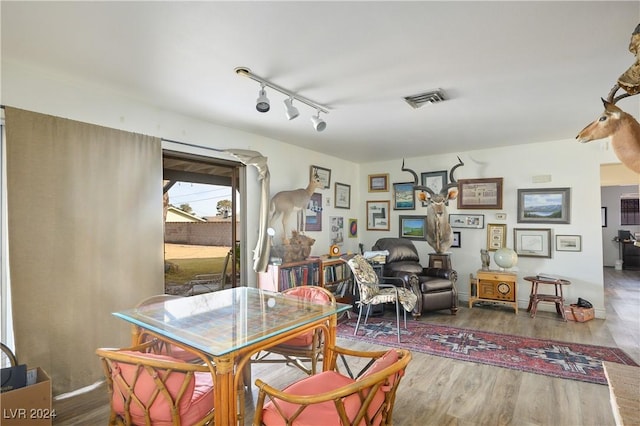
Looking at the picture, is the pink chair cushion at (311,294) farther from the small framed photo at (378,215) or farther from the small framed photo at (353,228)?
the small framed photo at (378,215)

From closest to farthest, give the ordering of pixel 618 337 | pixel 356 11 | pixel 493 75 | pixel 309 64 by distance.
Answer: pixel 356 11 < pixel 309 64 < pixel 493 75 < pixel 618 337

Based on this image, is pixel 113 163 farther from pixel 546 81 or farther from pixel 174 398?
pixel 546 81

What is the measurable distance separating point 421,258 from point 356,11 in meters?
4.72

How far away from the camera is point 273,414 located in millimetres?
1392

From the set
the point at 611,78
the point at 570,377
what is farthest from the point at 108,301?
the point at 611,78

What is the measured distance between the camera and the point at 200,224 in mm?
3783

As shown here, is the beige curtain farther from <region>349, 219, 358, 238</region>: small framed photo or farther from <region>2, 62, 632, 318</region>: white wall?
<region>349, 219, 358, 238</region>: small framed photo

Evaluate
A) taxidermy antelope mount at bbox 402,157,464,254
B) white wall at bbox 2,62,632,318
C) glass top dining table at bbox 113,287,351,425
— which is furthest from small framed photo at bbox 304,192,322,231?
glass top dining table at bbox 113,287,351,425

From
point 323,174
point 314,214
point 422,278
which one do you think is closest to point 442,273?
point 422,278

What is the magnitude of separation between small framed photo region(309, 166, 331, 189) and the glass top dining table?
2907 mm

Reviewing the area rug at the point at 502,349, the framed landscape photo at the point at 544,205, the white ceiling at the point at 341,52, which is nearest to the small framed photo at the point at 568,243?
the framed landscape photo at the point at 544,205

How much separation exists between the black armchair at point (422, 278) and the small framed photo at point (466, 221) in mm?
925

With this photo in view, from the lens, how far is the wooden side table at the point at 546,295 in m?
4.33

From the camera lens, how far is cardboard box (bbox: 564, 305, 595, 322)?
4215 millimetres
